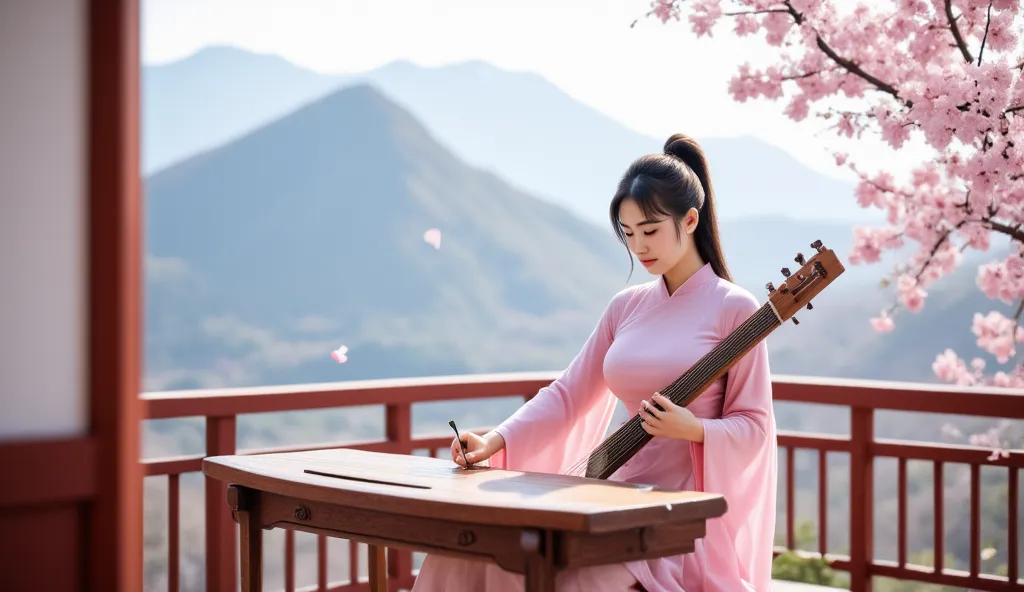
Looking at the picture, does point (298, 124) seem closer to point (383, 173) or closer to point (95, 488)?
point (383, 173)

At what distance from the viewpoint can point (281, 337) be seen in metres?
14.9

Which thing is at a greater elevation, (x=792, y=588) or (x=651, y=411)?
(x=651, y=411)

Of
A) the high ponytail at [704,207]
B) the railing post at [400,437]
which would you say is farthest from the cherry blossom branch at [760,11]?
the railing post at [400,437]

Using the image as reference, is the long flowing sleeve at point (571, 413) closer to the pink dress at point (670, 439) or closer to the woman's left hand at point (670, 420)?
the pink dress at point (670, 439)

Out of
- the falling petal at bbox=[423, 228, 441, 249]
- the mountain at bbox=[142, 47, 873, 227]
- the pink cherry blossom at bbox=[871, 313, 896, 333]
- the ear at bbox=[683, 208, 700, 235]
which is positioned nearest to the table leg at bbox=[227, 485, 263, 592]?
the ear at bbox=[683, 208, 700, 235]

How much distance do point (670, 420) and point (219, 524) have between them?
1.84 m

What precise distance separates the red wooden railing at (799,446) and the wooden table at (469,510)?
742mm

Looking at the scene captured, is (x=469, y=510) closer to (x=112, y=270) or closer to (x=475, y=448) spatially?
(x=475, y=448)

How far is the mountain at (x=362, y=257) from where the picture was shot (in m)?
14.6

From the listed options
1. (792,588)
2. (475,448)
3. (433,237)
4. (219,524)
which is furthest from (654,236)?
(433,237)

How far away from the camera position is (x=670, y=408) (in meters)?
2.17

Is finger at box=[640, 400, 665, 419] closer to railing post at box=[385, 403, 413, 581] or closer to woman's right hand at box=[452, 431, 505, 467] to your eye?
woman's right hand at box=[452, 431, 505, 467]

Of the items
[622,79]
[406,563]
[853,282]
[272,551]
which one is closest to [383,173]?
[622,79]

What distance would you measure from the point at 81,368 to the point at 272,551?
44.2 ft
